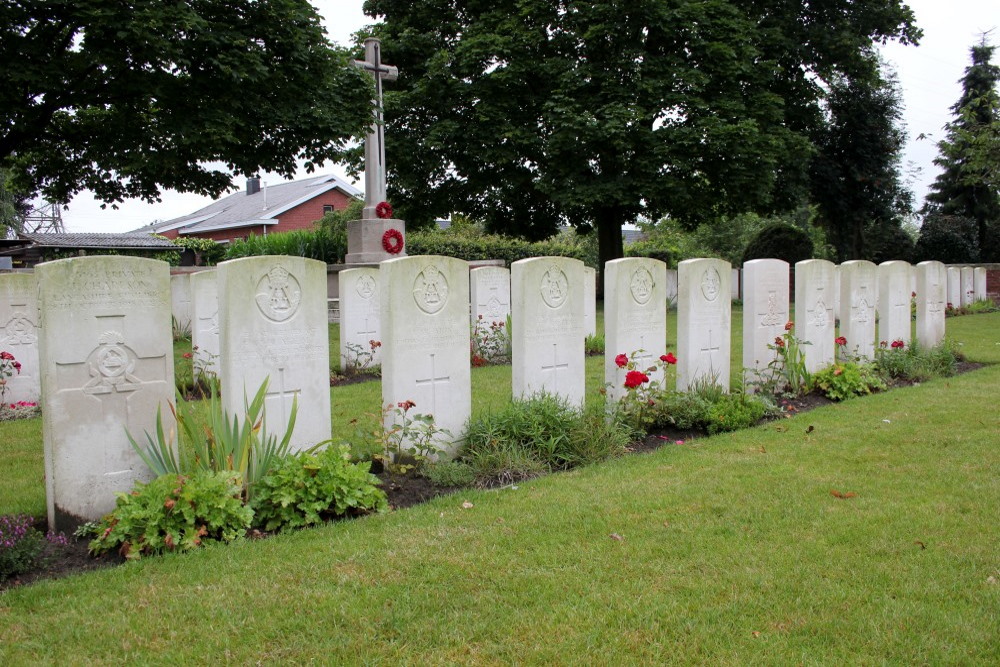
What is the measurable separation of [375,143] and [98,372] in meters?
13.4

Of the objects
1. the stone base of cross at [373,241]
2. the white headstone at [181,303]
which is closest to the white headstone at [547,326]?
the white headstone at [181,303]

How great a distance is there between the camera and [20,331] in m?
8.52

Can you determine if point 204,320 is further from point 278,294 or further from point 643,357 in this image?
point 643,357

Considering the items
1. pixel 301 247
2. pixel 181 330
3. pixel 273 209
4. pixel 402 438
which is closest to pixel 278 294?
pixel 402 438

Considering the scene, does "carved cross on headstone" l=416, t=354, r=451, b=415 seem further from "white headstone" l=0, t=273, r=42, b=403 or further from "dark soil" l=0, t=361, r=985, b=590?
"white headstone" l=0, t=273, r=42, b=403

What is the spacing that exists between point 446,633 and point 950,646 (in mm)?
2016

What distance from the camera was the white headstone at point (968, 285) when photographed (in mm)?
20703

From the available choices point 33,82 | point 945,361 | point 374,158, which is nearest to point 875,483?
point 945,361

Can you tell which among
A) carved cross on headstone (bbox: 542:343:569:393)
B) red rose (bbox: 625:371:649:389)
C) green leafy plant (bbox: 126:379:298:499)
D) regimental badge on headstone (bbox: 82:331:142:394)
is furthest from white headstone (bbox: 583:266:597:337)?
regimental badge on headstone (bbox: 82:331:142:394)

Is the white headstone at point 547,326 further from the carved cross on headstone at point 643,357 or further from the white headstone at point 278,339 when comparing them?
the white headstone at point 278,339

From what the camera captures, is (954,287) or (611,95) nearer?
(611,95)

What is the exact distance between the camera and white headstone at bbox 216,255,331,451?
501 cm

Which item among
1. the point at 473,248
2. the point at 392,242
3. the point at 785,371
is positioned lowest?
the point at 785,371

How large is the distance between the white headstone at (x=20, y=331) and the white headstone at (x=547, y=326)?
17.9 ft
